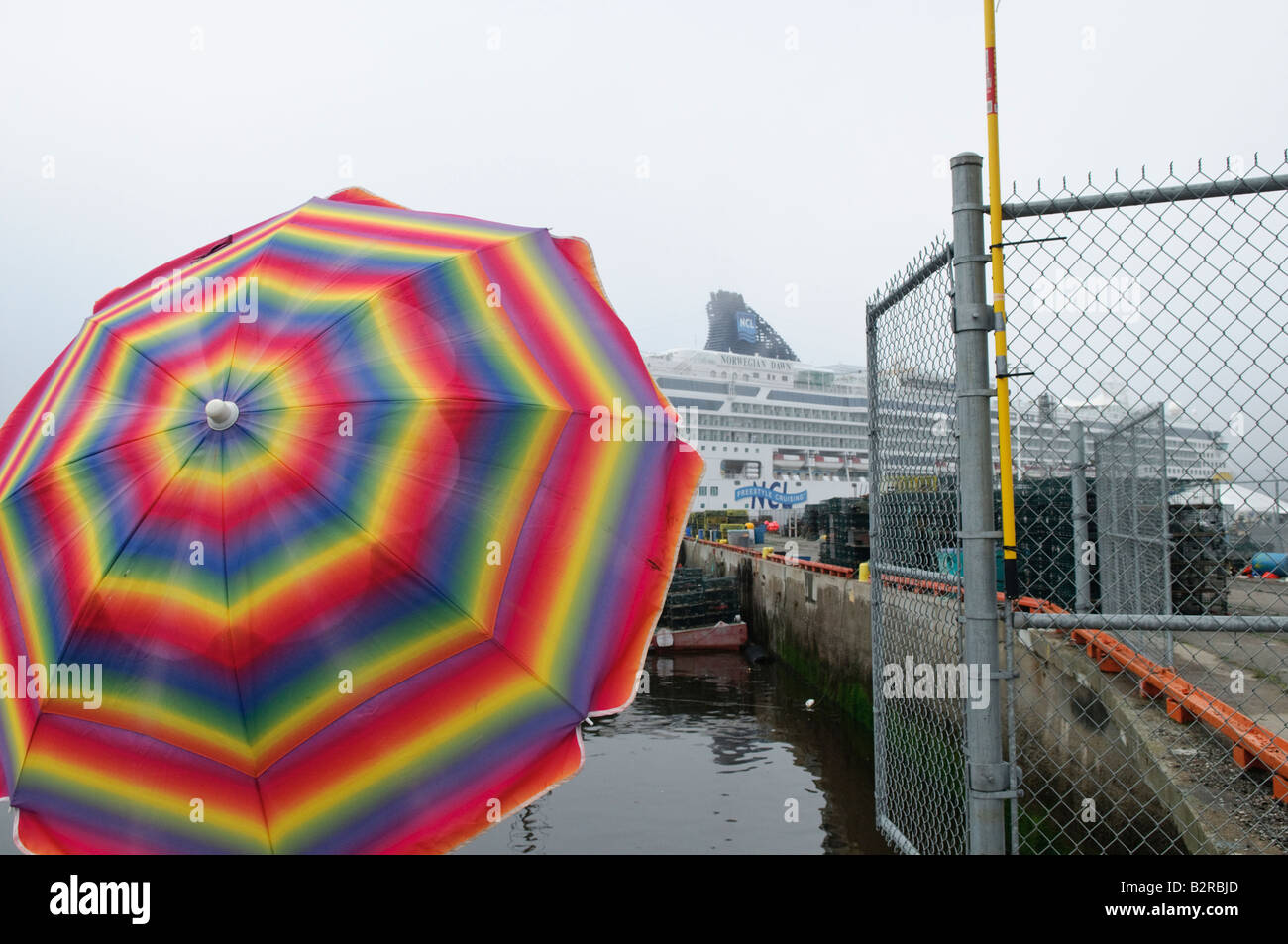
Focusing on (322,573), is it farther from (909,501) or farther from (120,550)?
(909,501)

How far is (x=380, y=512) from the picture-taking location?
2.42 m

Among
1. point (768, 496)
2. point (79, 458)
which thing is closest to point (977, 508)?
point (79, 458)

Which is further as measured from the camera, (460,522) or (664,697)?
(664,697)

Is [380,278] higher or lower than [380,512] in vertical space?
higher

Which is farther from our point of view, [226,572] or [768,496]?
[768,496]

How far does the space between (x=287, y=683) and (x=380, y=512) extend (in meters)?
0.52

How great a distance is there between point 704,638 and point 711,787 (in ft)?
30.2

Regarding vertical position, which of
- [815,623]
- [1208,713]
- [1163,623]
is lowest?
[815,623]

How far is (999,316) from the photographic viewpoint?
Answer: 2344 millimetres

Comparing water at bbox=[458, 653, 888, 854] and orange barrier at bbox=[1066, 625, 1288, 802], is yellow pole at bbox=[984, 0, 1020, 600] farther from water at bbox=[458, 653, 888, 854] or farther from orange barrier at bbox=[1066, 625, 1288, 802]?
water at bbox=[458, 653, 888, 854]

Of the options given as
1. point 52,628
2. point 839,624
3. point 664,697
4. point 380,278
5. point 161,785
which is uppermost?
point 380,278
